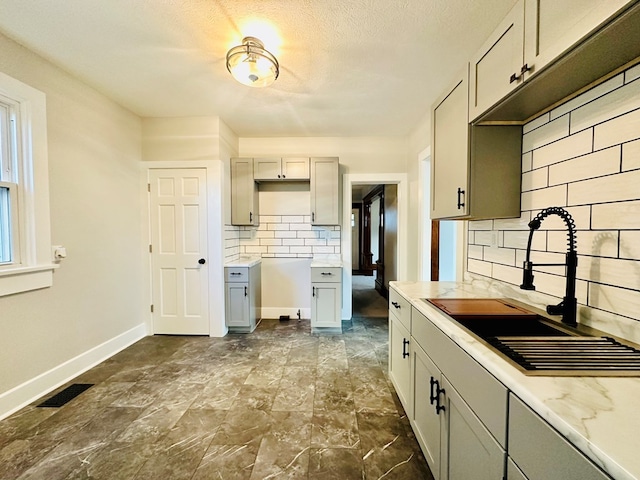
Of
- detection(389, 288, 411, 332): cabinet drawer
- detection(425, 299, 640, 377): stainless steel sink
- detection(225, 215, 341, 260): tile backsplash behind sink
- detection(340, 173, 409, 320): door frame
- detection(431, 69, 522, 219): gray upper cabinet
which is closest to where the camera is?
detection(425, 299, 640, 377): stainless steel sink

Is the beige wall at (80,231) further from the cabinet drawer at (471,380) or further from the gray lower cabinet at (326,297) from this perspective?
the cabinet drawer at (471,380)

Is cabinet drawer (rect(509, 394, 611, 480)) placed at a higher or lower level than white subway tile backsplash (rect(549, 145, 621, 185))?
lower

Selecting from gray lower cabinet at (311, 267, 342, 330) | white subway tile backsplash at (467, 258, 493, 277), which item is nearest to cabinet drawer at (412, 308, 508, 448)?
white subway tile backsplash at (467, 258, 493, 277)

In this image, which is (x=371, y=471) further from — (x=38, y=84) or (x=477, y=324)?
(x=38, y=84)

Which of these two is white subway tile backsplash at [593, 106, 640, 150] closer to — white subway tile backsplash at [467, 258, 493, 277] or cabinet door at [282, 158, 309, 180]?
white subway tile backsplash at [467, 258, 493, 277]

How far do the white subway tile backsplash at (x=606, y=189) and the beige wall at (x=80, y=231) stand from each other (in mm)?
3457

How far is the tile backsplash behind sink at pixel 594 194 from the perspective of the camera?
102 cm

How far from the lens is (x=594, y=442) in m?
0.52

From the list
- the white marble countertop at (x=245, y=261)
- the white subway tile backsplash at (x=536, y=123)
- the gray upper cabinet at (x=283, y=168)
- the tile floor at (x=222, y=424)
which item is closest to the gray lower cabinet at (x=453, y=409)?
the tile floor at (x=222, y=424)

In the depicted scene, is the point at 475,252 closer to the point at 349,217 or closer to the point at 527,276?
the point at 527,276

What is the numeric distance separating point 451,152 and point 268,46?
1461mm

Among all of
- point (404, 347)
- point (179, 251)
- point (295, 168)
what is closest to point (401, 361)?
point (404, 347)

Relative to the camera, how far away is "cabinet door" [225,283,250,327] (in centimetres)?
329

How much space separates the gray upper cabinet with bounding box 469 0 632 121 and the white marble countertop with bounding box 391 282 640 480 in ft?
3.46
